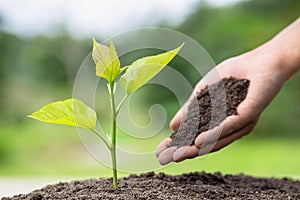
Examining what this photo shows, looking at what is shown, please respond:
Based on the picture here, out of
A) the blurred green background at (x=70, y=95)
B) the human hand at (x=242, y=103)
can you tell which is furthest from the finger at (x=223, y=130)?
the blurred green background at (x=70, y=95)

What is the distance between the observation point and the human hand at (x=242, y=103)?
1.18 meters

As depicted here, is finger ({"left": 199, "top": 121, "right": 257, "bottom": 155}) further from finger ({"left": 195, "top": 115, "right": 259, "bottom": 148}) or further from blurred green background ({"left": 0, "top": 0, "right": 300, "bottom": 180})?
blurred green background ({"left": 0, "top": 0, "right": 300, "bottom": 180})

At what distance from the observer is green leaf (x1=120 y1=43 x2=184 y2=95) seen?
909 millimetres

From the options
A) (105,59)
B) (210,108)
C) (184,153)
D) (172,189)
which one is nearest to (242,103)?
(210,108)

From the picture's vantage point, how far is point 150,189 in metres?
0.97

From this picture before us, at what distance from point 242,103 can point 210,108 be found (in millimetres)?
91

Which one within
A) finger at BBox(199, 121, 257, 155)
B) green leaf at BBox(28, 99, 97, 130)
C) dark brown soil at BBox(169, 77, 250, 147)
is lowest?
green leaf at BBox(28, 99, 97, 130)

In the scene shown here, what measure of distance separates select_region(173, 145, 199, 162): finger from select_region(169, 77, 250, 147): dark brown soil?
0.02 m

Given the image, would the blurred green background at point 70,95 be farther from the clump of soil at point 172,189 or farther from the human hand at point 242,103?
the clump of soil at point 172,189

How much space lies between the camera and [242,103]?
4.12 feet

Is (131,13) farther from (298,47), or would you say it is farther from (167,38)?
(298,47)

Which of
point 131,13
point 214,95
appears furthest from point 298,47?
point 131,13

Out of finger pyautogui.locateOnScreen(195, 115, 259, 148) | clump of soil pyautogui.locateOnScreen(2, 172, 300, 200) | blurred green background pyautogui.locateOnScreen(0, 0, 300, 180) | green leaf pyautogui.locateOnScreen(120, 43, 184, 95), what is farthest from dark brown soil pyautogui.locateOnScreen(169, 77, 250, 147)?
blurred green background pyautogui.locateOnScreen(0, 0, 300, 180)

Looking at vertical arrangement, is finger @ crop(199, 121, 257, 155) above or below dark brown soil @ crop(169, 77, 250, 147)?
below
